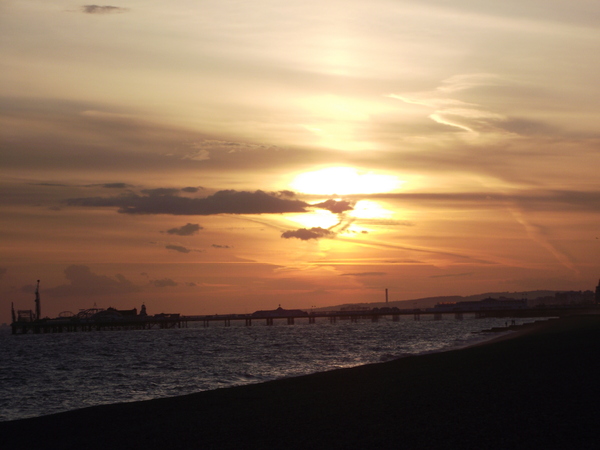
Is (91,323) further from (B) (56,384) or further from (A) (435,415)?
(A) (435,415)

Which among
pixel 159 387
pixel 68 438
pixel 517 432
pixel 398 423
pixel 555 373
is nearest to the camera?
pixel 517 432

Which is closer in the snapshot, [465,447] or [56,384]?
[465,447]

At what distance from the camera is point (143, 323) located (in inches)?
7849

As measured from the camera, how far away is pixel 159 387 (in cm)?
3152

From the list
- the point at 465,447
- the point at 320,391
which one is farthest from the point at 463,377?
the point at 465,447

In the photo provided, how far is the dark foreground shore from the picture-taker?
498 inches

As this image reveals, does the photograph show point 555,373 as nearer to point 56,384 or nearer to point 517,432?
point 517,432

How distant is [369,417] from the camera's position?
15422 millimetres

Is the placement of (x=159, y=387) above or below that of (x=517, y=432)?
below

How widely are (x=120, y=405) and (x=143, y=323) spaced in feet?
607

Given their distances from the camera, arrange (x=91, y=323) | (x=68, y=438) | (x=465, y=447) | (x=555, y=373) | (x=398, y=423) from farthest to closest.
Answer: (x=91, y=323) < (x=555, y=373) < (x=68, y=438) < (x=398, y=423) < (x=465, y=447)

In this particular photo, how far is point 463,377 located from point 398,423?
8.88 meters

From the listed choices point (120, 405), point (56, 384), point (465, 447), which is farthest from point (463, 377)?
point (56, 384)

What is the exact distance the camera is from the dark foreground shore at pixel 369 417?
41.5ft
